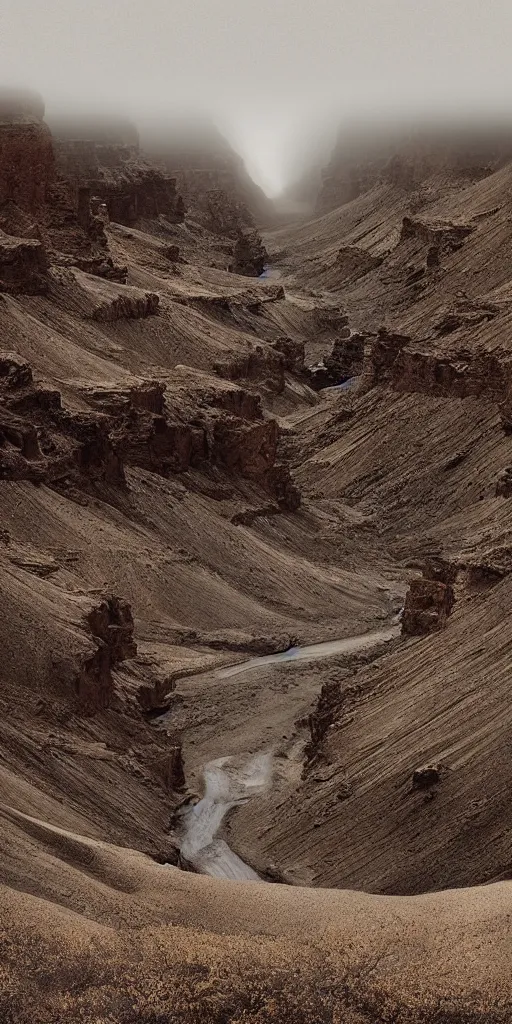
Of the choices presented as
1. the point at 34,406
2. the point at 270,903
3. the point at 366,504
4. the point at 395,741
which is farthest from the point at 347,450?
the point at 270,903

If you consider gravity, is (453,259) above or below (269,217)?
above

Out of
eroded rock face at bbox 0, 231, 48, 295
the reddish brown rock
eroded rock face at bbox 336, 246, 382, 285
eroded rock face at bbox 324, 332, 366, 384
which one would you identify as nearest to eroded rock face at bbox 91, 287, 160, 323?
eroded rock face at bbox 0, 231, 48, 295

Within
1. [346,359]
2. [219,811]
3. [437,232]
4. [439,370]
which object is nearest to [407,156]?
[437,232]

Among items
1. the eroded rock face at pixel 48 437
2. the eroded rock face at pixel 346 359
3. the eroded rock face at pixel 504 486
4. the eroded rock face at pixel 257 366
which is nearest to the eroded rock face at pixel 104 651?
the eroded rock face at pixel 48 437

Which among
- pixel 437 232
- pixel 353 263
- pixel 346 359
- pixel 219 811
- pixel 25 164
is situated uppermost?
pixel 437 232

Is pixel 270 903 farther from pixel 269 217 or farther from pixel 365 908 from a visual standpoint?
pixel 269 217

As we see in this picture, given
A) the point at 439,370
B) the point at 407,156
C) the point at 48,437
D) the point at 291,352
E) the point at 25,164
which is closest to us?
the point at 48,437

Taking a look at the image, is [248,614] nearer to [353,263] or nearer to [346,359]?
[346,359]

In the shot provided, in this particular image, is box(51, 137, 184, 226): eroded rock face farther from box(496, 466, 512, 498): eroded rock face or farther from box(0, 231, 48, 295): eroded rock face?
box(496, 466, 512, 498): eroded rock face

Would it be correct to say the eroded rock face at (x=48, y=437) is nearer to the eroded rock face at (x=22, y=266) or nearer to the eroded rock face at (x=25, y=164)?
the eroded rock face at (x=22, y=266)
